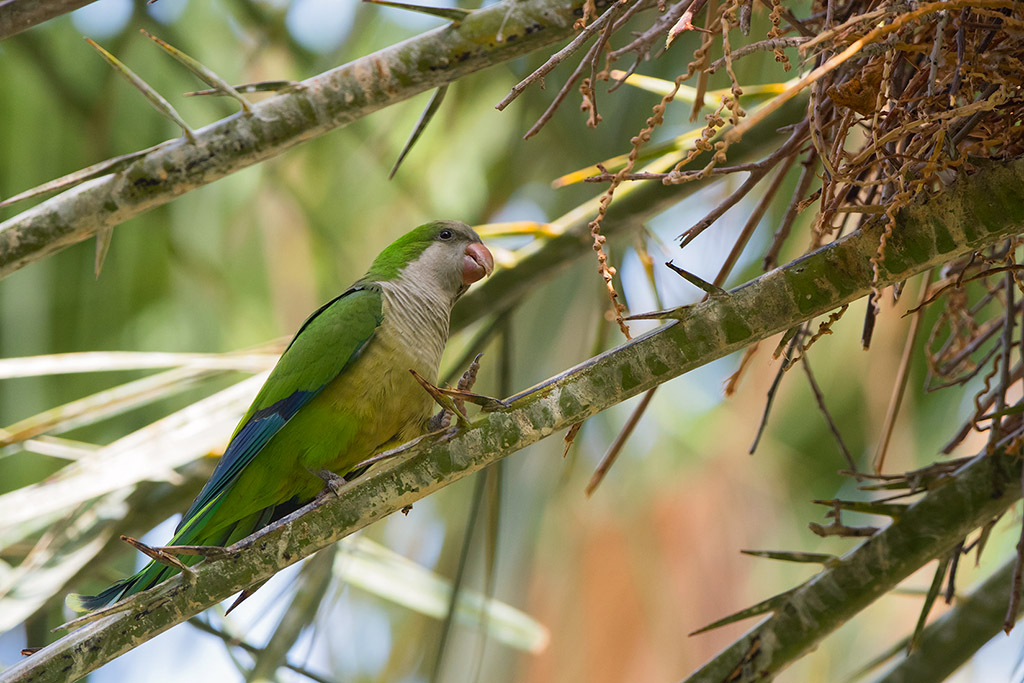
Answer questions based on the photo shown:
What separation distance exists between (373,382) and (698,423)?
2.75 meters

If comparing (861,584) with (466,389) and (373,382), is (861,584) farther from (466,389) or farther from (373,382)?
(373,382)

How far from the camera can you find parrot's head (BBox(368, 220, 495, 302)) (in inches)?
96.9

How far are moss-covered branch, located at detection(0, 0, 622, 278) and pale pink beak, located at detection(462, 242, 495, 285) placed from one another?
85 cm

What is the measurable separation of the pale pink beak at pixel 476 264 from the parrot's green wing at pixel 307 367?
0.34 m

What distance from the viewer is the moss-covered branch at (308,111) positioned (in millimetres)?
1469

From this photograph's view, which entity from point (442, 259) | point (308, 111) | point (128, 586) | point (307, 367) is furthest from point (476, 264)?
point (128, 586)

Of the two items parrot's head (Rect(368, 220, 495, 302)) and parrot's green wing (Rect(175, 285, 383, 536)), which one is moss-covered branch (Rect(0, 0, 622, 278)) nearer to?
parrot's green wing (Rect(175, 285, 383, 536))

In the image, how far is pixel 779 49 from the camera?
4.00 ft

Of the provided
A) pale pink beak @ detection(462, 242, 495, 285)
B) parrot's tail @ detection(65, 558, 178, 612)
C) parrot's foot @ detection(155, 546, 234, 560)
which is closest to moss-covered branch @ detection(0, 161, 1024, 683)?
parrot's foot @ detection(155, 546, 234, 560)

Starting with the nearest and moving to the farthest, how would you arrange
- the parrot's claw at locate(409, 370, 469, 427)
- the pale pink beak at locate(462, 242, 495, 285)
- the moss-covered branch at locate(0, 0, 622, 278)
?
the parrot's claw at locate(409, 370, 469, 427) → the moss-covered branch at locate(0, 0, 622, 278) → the pale pink beak at locate(462, 242, 495, 285)

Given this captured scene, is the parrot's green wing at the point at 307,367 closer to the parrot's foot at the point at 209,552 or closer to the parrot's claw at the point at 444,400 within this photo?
the parrot's foot at the point at 209,552

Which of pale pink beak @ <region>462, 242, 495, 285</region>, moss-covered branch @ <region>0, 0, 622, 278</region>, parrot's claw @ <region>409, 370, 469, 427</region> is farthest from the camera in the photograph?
pale pink beak @ <region>462, 242, 495, 285</region>

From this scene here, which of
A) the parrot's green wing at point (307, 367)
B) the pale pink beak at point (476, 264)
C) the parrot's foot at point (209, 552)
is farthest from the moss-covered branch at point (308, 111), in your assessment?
the pale pink beak at point (476, 264)

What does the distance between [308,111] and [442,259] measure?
1006 mm
